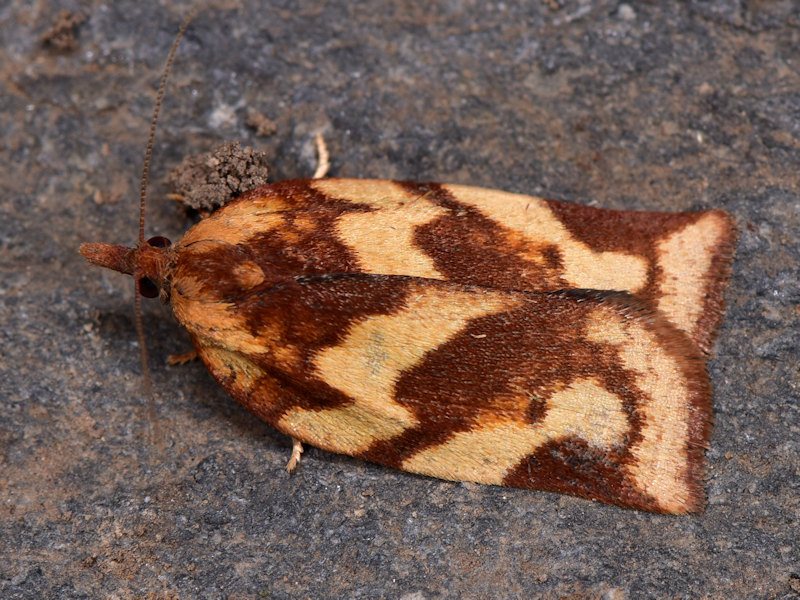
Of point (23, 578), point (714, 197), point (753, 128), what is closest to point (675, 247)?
point (714, 197)

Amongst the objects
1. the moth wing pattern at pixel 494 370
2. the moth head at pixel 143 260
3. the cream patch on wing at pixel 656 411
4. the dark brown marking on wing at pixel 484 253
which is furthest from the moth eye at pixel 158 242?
the cream patch on wing at pixel 656 411

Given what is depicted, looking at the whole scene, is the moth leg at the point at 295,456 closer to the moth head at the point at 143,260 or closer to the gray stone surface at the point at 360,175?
the gray stone surface at the point at 360,175

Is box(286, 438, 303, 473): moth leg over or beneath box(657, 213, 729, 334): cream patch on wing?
beneath

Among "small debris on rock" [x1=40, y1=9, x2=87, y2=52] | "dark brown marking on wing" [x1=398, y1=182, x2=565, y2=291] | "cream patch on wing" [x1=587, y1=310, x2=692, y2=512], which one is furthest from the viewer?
"small debris on rock" [x1=40, y1=9, x2=87, y2=52]

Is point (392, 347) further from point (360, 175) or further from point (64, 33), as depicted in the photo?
point (64, 33)

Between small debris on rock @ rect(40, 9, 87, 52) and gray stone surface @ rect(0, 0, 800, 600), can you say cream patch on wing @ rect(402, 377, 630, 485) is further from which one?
small debris on rock @ rect(40, 9, 87, 52)

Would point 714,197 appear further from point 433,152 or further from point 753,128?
point 433,152

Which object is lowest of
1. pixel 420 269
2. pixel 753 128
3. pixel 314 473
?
pixel 314 473

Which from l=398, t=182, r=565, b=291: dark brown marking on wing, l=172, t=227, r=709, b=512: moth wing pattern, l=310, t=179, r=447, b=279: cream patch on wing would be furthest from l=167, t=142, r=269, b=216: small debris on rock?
l=398, t=182, r=565, b=291: dark brown marking on wing
